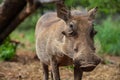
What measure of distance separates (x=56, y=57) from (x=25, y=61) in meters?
4.13

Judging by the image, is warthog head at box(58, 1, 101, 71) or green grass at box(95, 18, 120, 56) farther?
green grass at box(95, 18, 120, 56)

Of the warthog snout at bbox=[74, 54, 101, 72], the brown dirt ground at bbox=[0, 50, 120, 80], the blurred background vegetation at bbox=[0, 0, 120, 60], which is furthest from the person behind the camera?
the blurred background vegetation at bbox=[0, 0, 120, 60]

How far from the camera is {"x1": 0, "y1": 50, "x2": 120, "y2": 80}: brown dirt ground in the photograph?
8641 mm

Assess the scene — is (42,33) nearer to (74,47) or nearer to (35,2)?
(74,47)

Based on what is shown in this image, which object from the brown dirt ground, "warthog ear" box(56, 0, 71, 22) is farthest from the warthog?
the brown dirt ground

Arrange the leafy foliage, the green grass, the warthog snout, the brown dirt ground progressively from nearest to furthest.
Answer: the warthog snout
the brown dirt ground
the leafy foliage
the green grass

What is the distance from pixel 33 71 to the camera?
30.2 ft

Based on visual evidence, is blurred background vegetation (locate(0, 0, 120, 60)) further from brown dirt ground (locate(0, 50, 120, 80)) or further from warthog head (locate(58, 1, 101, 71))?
warthog head (locate(58, 1, 101, 71))

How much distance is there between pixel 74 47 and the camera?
5586 mm

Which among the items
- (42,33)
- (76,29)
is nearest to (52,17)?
(42,33)

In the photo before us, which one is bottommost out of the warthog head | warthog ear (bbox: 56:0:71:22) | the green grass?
the green grass

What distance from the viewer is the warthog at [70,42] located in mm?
5402

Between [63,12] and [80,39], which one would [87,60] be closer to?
[80,39]

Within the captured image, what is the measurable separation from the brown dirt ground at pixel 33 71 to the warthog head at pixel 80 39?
9.27 ft
